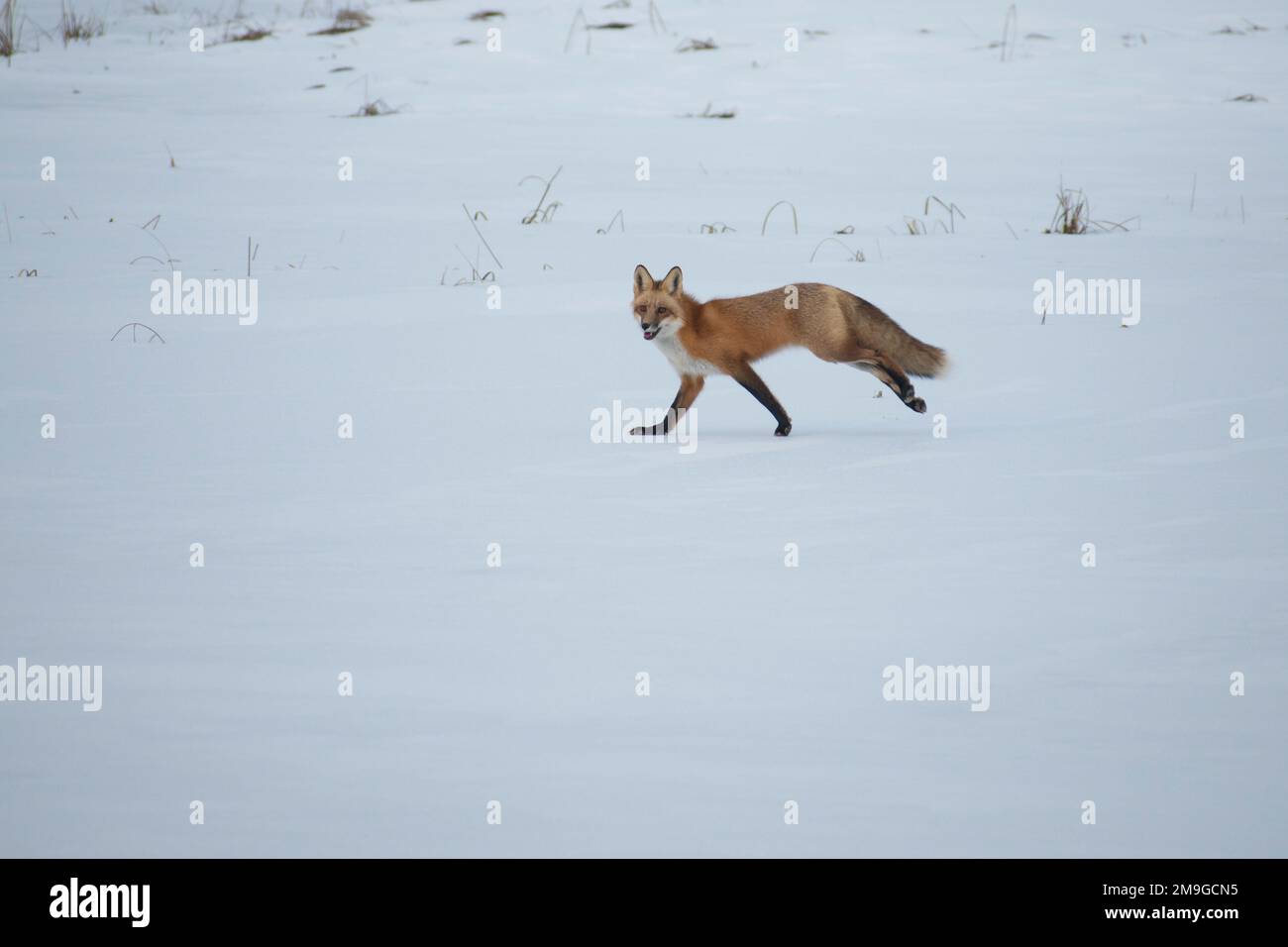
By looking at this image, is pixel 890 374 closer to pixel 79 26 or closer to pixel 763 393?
pixel 763 393

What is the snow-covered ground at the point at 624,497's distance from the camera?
3250 mm

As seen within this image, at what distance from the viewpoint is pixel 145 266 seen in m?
10.1

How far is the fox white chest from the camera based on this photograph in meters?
7.10

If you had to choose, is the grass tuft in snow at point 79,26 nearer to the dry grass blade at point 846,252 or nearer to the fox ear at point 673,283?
the dry grass blade at point 846,252

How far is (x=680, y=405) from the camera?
7.21m

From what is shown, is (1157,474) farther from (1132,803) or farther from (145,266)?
(145,266)

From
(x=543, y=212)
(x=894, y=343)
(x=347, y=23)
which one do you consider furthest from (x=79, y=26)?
(x=894, y=343)

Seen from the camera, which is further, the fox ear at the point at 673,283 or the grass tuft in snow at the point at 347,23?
the grass tuft in snow at the point at 347,23

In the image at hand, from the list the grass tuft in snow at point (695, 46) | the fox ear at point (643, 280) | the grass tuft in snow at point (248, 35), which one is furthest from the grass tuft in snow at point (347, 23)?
the fox ear at point (643, 280)

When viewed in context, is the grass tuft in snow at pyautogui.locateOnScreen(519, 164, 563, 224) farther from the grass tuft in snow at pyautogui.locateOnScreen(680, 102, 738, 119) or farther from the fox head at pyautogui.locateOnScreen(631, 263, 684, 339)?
the fox head at pyautogui.locateOnScreen(631, 263, 684, 339)

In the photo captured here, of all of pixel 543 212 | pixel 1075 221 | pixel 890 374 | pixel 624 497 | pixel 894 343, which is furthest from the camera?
pixel 543 212

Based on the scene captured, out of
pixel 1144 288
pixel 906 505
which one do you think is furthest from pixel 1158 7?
pixel 906 505

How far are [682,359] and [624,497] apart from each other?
1527 millimetres

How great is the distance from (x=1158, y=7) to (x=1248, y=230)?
904cm
